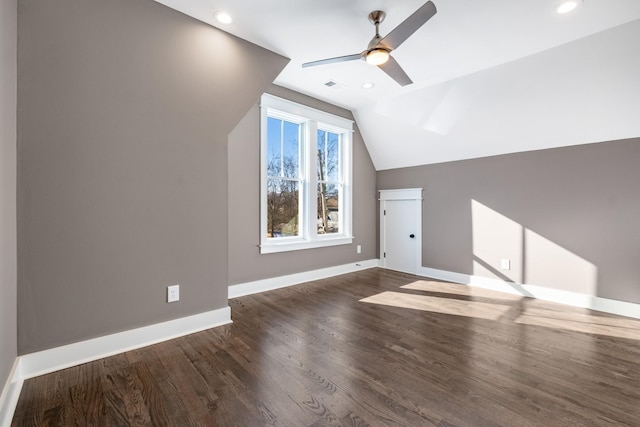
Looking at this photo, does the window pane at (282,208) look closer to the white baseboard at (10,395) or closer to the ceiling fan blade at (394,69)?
the ceiling fan blade at (394,69)

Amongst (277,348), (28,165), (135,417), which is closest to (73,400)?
(135,417)

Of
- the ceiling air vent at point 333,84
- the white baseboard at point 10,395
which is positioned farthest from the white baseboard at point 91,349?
the ceiling air vent at point 333,84

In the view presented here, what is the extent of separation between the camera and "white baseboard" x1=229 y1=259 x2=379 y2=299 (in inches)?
141

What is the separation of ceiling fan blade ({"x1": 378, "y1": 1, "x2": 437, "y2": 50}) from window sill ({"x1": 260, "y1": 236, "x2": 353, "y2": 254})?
262cm

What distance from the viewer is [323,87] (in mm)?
3895

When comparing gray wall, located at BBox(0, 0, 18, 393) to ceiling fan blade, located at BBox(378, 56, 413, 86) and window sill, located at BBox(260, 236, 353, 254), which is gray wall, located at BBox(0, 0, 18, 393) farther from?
ceiling fan blade, located at BBox(378, 56, 413, 86)

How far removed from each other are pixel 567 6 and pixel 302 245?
3563 millimetres

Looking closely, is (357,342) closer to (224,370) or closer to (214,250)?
(224,370)

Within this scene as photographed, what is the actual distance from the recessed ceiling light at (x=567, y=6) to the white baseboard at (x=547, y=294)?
2.92m

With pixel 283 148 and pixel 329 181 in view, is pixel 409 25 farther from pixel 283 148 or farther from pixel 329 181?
pixel 329 181

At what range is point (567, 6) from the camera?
2199 millimetres

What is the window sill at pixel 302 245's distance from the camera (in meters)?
3.78

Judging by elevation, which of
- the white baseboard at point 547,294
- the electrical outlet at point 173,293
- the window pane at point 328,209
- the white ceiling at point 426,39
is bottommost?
the white baseboard at point 547,294

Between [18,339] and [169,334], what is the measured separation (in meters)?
0.91
